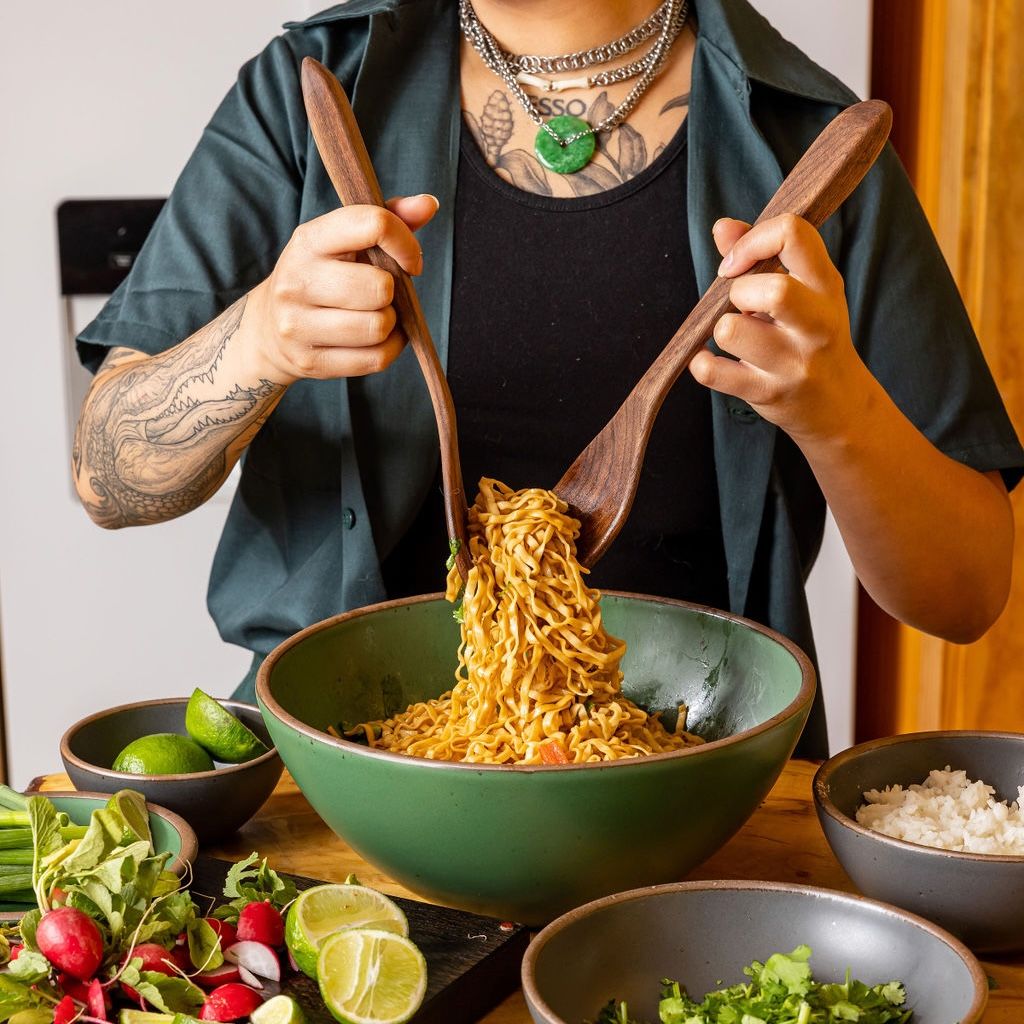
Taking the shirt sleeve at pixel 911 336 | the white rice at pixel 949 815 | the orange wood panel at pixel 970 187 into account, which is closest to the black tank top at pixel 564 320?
the shirt sleeve at pixel 911 336

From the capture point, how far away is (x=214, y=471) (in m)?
1.39

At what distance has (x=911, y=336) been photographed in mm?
1411

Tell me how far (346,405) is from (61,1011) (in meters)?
0.76

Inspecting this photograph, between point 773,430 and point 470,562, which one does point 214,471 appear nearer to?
point 470,562

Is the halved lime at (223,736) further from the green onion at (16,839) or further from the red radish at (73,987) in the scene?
the red radish at (73,987)

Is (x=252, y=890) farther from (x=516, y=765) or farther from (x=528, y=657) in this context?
(x=528, y=657)

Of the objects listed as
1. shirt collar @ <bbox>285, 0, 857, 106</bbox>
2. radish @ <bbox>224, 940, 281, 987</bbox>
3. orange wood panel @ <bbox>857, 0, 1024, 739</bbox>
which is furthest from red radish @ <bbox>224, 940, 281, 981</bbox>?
orange wood panel @ <bbox>857, 0, 1024, 739</bbox>

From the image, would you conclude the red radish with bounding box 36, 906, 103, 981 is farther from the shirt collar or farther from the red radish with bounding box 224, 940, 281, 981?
the shirt collar

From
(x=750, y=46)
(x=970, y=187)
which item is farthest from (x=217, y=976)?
(x=970, y=187)

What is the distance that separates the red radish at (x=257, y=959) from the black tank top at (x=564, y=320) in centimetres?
70

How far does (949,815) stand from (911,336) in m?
0.61

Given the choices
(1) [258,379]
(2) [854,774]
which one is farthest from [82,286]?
(2) [854,774]

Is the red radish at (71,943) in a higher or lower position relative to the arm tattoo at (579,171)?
lower

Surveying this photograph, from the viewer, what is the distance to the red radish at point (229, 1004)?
2.56 feet
